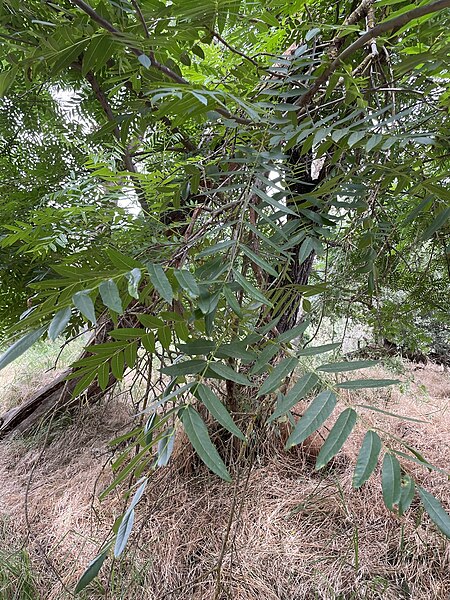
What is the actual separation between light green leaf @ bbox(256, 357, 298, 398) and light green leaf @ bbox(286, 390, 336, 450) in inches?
1.2

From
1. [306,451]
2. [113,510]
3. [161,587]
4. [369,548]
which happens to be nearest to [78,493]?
[113,510]

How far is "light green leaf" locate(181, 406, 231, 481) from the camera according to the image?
0.78 ft

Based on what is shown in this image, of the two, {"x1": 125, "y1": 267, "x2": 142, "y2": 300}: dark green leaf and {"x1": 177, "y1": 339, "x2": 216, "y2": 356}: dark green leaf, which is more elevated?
{"x1": 125, "y1": 267, "x2": 142, "y2": 300}: dark green leaf

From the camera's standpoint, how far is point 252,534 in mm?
768

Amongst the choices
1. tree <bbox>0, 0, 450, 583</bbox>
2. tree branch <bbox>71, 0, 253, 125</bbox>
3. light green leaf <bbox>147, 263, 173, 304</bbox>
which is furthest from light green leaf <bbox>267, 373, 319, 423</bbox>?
tree branch <bbox>71, 0, 253, 125</bbox>

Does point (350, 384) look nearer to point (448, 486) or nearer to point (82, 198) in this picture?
point (82, 198)

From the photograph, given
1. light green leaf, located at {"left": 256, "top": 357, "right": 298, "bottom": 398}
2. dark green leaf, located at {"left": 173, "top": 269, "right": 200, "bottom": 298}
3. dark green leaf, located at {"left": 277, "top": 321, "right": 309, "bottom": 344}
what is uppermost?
dark green leaf, located at {"left": 173, "top": 269, "right": 200, "bottom": 298}

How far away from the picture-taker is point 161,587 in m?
0.71

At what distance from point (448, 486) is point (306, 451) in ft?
1.03

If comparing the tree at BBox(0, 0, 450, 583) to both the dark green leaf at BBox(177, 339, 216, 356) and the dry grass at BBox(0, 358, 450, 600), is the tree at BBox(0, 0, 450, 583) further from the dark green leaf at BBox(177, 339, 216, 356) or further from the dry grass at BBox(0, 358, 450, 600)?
the dry grass at BBox(0, 358, 450, 600)

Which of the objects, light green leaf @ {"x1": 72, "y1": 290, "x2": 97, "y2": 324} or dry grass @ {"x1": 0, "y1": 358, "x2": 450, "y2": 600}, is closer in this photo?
light green leaf @ {"x1": 72, "y1": 290, "x2": 97, "y2": 324}

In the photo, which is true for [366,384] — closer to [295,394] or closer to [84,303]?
[295,394]

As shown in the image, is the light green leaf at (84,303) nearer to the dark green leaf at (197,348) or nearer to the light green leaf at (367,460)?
the dark green leaf at (197,348)

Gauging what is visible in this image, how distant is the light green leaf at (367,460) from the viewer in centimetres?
24
